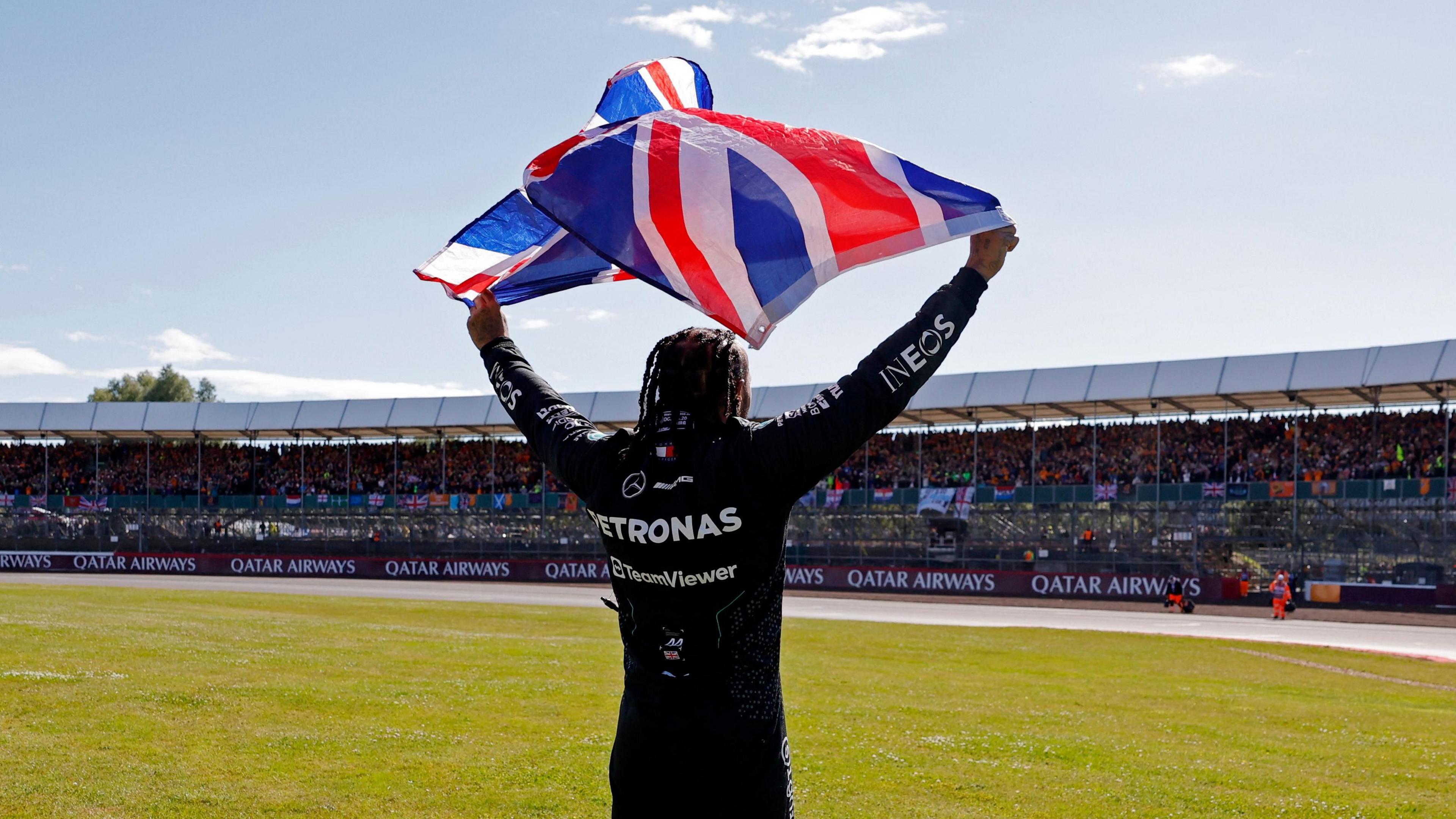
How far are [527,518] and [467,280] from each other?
5018 cm

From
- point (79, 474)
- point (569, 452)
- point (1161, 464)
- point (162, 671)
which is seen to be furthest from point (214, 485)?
point (569, 452)

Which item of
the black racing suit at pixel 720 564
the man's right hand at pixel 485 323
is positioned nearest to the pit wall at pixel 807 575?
the man's right hand at pixel 485 323

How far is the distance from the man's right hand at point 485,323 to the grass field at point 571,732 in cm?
402

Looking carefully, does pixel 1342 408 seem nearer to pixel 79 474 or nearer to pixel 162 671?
pixel 162 671

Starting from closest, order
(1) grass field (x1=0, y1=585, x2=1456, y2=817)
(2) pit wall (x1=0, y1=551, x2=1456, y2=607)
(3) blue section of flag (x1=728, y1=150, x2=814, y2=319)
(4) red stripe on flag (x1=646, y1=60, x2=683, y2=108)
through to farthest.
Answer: (3) blue section of flag (x1=728, y1=150, x2=814, y2=319), (4) red stripe on flag (x1=646, y1=60, x2=683, y2=108), (1) grass field (x1=0, y1=585, x2=1456, y2=817), (2) pit wall (x1=0, y1=551, x2=1456, y2=607)

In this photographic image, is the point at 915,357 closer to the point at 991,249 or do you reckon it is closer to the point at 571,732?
the point at 991,249

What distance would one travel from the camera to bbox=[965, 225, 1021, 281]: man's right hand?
323 centimetres

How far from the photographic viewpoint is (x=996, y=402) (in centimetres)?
4962

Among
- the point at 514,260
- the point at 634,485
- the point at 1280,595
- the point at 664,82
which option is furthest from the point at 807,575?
the point at 634,485

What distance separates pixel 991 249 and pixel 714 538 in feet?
3.47

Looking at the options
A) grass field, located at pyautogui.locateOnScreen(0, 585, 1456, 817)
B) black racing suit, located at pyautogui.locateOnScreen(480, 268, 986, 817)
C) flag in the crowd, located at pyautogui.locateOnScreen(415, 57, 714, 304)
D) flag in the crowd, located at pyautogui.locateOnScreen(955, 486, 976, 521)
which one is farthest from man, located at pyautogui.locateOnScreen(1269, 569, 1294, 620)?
black racing suit, located at pyautogui.locateOnScreen(480, 268, 986, 817)

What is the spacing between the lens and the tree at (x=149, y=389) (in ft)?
420

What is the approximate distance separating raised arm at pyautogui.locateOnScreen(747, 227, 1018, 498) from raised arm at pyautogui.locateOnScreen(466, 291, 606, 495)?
20.5 inches

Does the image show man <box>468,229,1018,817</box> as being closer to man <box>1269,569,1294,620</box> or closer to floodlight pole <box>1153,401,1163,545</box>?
man <box>1269,569,1294,620</box>
